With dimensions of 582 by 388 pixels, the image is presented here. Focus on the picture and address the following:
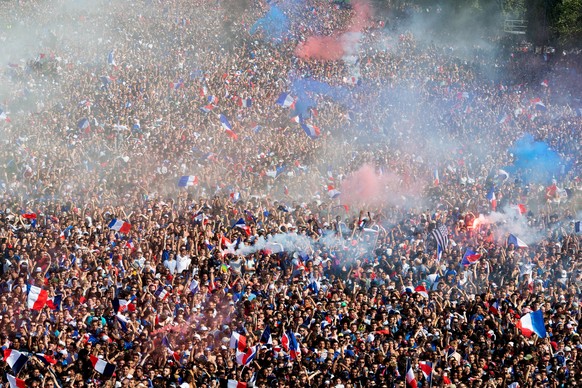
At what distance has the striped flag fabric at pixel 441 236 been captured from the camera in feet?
59.2

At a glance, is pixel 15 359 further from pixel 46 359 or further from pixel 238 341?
pixel 238 341

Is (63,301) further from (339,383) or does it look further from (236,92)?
(236,92)

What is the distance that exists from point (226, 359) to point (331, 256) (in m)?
5.39

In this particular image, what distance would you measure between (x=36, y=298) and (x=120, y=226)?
395 centimetres

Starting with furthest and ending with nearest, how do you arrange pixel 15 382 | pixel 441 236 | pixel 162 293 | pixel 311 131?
pixel 311 131
pixel 441 236
pixel 162 293
pixel 15 382

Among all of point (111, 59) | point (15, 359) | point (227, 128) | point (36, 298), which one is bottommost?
point (15, 359)

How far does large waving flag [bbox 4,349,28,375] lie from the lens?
37.9 feet

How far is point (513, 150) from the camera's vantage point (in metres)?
27.3

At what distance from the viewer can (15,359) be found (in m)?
11.6

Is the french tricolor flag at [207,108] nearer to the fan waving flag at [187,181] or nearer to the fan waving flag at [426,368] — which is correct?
the fan waving flag at [187,181]

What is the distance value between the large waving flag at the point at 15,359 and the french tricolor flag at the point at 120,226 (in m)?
5.51

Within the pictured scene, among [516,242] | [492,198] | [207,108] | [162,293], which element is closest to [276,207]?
[516,242]

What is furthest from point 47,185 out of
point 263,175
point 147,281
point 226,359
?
point 226,359

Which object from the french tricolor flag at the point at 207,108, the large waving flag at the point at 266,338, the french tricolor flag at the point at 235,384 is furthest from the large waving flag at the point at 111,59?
the french tricolor flag at the point at 235,384
